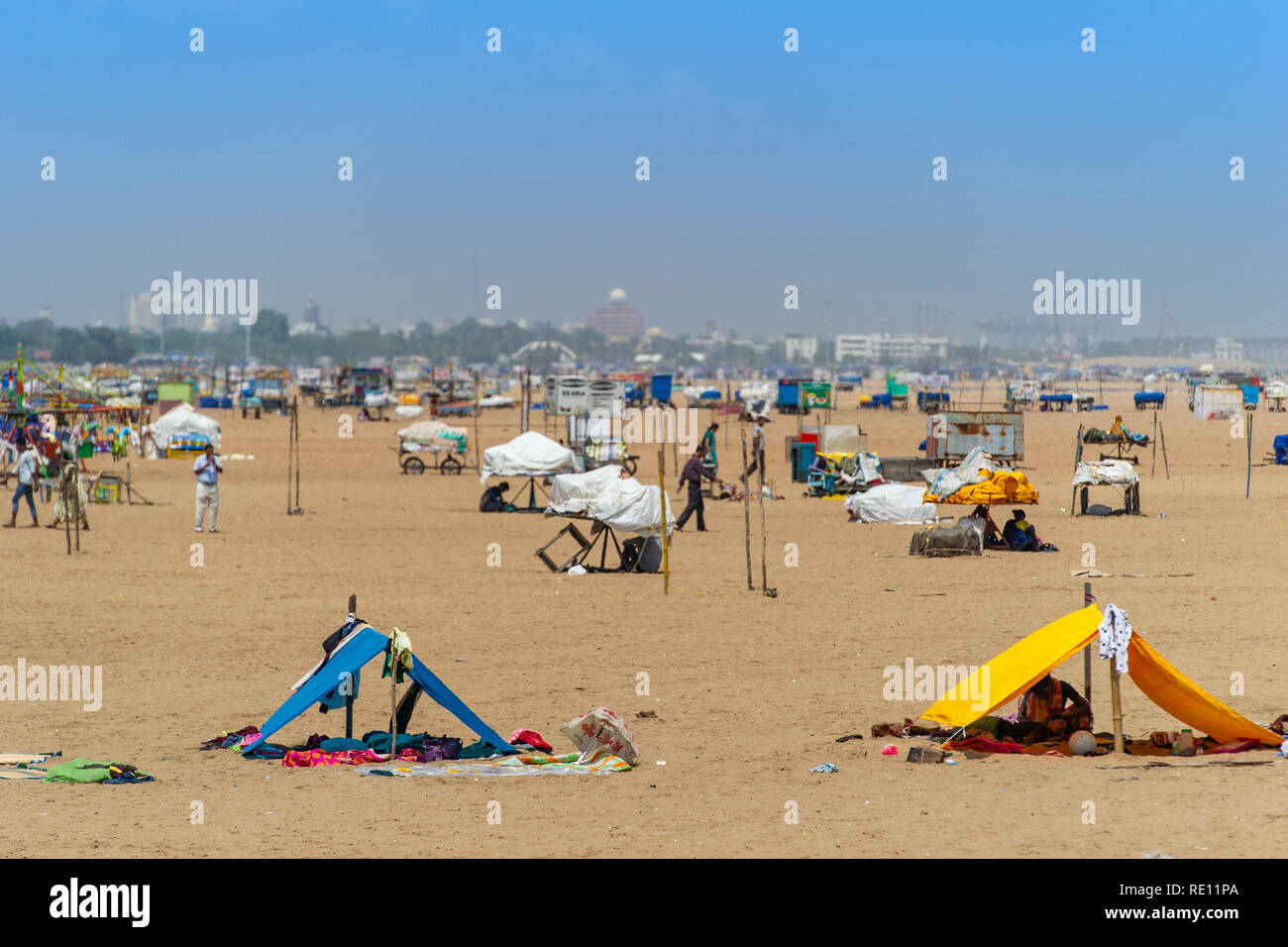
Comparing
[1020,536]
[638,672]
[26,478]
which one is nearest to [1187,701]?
[638,672]

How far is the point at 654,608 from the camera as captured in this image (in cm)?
1728

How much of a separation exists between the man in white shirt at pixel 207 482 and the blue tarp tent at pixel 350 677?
1365cm

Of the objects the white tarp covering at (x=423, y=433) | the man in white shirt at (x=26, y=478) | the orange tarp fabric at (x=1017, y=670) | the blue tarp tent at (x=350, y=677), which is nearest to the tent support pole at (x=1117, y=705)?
the orange tarp fabric at (x=1017, y=670)

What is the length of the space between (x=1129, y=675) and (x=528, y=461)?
19970 mm

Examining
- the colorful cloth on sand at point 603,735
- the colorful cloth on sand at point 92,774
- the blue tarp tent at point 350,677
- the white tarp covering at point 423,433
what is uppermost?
the white tarp covering at point 423,433

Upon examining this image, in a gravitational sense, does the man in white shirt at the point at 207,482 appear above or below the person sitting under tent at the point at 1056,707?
above

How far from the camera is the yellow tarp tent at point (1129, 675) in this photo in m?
10.1

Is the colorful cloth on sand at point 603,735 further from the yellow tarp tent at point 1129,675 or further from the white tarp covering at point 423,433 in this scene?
the white tarp covering at point 423,433

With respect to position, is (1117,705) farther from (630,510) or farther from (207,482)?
(207,482)

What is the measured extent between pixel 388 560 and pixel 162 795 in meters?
12.7

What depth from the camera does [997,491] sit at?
22047mm

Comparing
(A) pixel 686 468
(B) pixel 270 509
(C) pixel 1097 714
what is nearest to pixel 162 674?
(C) pixel 1097 714

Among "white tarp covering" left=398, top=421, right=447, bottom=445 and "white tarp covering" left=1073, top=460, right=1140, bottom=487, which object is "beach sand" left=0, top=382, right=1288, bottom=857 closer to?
"white tarp covering" left=1073, top=460, right=1140, bottom=487

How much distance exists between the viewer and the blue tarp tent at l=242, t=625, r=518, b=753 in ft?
34.1
